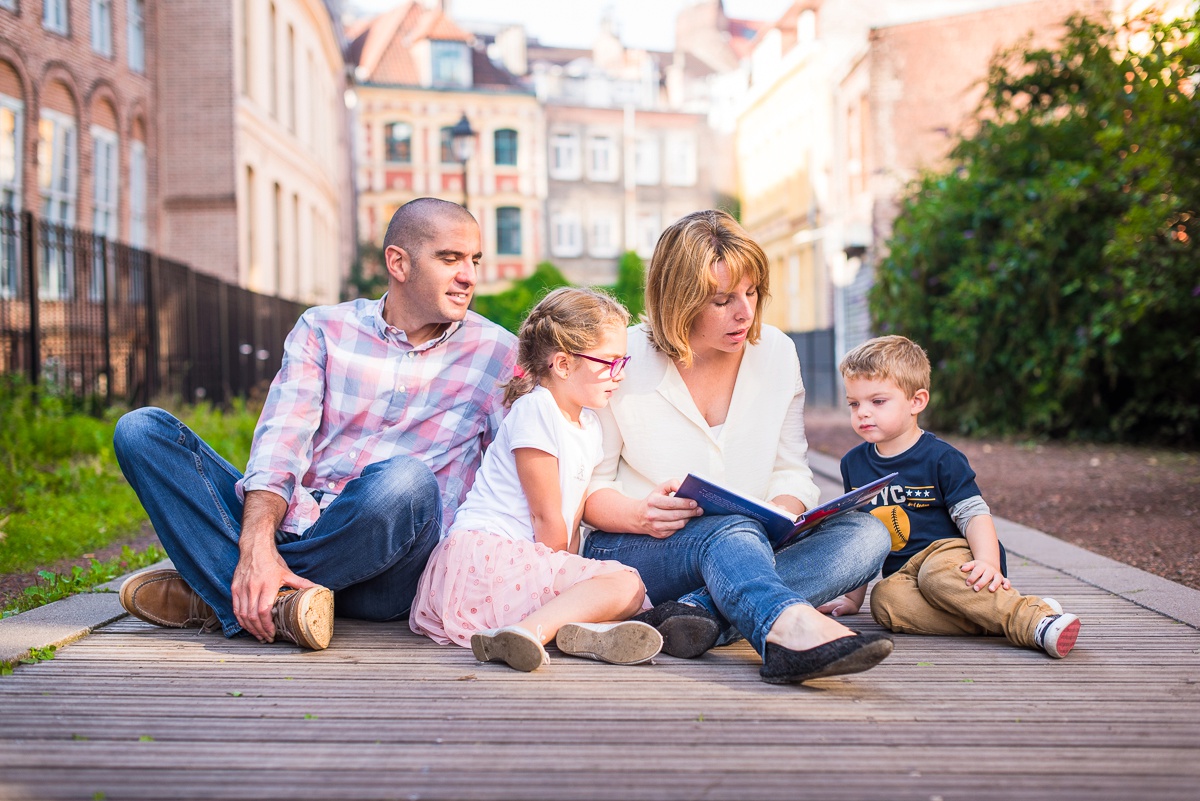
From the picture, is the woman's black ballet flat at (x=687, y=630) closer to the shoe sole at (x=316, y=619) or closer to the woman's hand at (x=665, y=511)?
the woman's hand at (x=665, y=511)

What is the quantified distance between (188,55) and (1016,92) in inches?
478

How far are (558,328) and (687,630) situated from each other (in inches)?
39.2

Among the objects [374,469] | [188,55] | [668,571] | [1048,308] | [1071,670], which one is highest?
[188,55]

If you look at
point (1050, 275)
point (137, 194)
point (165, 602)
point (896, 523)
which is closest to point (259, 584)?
point (165, 602)

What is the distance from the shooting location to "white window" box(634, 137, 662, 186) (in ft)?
150

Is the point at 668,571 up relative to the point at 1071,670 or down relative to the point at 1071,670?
up

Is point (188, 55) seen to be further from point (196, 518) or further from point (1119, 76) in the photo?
point (196, 518)

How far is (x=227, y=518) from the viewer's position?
3.51 m

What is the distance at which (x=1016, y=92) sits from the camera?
43.4ft

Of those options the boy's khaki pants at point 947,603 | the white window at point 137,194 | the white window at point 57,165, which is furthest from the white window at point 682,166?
the boy's khaki pants at point 947,603

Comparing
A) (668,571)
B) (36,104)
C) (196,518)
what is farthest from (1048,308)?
(36,104)

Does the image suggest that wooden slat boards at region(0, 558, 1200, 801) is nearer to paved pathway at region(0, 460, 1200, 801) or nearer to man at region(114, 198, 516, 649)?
paved pathway at region(0, 460, 1200, 801)

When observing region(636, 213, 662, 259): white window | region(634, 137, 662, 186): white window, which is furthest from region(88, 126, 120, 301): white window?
region(634, 137, 662, 186): white window

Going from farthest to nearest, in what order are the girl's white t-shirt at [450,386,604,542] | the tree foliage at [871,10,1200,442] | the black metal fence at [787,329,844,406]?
the black metal fence at [787,329,844,406] → the tree foliage at [871,10,1200,442] → the girl's white t-shirt at [450,386,604,542]
